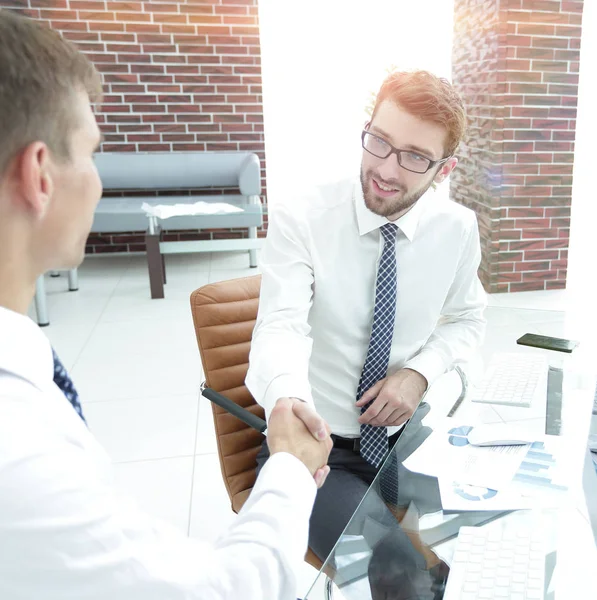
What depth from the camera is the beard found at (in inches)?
59.1

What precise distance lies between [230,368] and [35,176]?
3.19 ft

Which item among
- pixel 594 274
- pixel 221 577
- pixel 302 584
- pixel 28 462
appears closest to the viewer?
pixel 28 462

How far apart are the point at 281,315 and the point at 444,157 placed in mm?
589

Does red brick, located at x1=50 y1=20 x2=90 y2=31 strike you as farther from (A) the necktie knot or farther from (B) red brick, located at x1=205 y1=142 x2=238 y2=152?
(A) the necktie knot

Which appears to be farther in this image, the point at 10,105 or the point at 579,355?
the point at 579,355

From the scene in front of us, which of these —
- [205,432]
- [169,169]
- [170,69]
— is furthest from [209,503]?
[170,69]

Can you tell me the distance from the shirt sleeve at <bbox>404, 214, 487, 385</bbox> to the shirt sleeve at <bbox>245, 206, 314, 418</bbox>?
319 millimetres

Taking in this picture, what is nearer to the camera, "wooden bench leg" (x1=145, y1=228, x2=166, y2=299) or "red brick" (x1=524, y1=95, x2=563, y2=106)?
"red brick" (x1=524, y1=95, x2=563, y2=106)

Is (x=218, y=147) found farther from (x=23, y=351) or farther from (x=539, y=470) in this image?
(x=23, y=351)

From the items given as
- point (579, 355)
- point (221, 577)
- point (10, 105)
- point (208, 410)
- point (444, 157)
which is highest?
point (10, 105)

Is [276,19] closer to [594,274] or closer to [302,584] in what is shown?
[594,274]

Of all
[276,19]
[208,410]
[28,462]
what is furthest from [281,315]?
[276,19]

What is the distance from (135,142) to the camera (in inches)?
211

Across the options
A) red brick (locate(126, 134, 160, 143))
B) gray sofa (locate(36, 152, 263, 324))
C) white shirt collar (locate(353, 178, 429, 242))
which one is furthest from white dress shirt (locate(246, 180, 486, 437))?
red brick (locate(126, 134, 160, 143))
